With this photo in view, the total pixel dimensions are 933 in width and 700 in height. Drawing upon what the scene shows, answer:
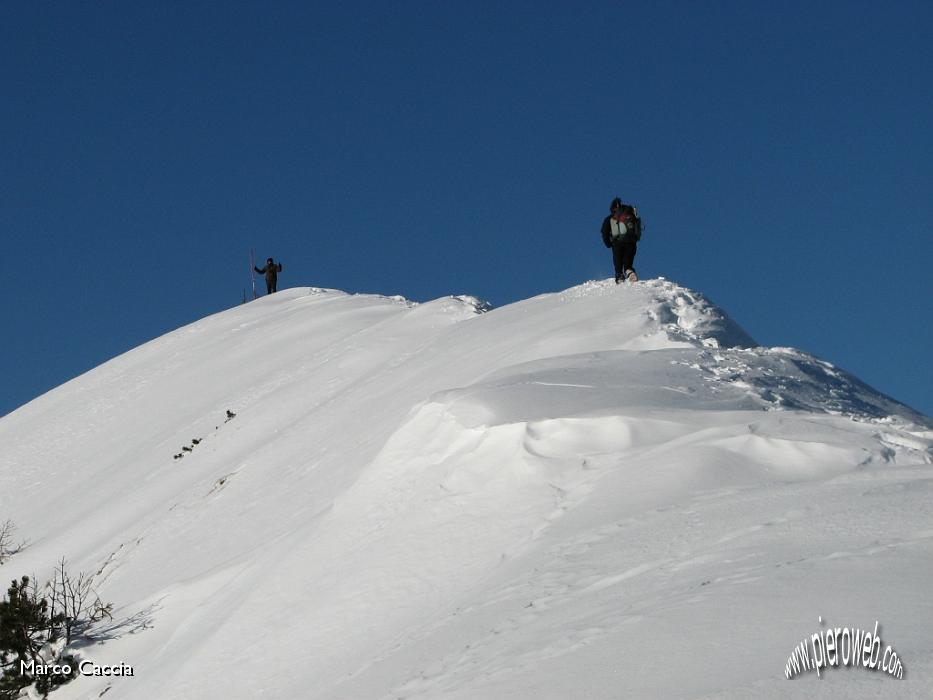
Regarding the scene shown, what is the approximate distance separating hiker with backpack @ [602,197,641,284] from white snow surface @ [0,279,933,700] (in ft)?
2.42

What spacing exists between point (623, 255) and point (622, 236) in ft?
1.38

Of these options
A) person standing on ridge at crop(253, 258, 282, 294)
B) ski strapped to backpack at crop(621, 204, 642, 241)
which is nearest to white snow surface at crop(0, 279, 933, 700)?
ski strapped to backpack at crop(621, 204, 642, 241)

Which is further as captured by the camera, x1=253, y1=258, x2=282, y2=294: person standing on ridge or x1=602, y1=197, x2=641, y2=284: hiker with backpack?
x1=253, y1=258, x2=282, y2=294: person standing on ridge

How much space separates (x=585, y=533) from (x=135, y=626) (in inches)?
172

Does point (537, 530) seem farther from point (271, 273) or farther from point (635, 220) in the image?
point (271, 273)

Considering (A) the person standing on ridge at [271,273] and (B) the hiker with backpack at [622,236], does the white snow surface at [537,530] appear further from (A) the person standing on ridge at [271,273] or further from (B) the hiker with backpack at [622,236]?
(A) the person standing on ridge at [271,273]

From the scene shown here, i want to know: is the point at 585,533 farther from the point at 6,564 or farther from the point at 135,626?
the point at 6,564

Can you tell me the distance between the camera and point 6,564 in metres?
13.7

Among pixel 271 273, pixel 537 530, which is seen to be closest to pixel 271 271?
pixel 271 273

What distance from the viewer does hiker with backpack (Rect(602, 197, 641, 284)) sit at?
15.9 m

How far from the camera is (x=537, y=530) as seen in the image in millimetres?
6902

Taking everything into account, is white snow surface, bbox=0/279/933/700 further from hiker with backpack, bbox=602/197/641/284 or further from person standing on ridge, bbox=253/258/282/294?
person standing on ridge, bbox=253/258/282/294

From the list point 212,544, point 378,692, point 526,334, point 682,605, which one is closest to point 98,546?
point 212,544

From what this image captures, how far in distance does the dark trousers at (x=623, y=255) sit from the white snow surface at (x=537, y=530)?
735 millimetres
